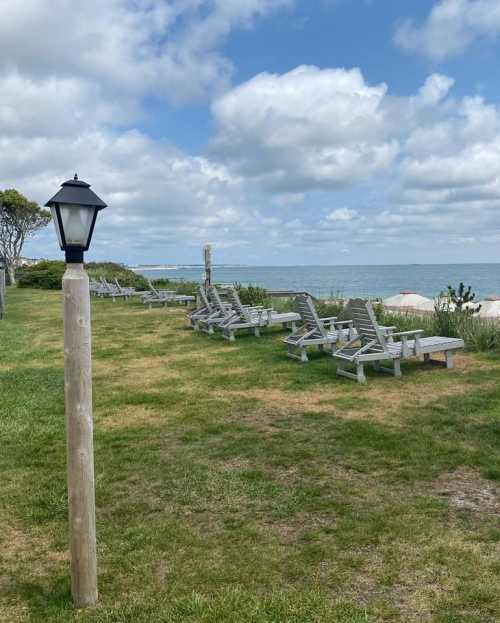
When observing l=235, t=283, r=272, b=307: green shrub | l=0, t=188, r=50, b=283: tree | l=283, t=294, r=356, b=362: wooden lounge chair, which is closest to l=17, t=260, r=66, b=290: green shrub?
l=0, t=188, r=50, b=283: tree

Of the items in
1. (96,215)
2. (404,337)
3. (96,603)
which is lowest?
(96,603)

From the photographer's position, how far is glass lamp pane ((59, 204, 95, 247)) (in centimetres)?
256

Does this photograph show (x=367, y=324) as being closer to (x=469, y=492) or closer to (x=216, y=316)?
(x=469, y=492)

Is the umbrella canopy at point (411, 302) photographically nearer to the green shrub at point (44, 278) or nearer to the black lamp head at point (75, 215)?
the black lamp head at point (75, 215)

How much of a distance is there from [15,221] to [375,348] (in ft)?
120

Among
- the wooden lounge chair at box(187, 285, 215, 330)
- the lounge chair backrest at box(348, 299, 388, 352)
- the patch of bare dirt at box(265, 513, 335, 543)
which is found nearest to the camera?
the patch of bare dirt at box(265, 513, 335, 543)

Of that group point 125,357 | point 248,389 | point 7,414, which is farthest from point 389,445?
point 125,357

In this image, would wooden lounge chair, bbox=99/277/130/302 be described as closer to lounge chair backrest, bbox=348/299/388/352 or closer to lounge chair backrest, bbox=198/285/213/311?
lounge chair backrest, bbox=198/285/213/311

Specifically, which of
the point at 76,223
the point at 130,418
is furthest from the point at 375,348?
the point at 76,223

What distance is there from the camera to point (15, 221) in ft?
126

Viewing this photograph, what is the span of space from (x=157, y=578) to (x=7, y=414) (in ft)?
12.4

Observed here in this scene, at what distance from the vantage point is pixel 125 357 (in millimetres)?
9508

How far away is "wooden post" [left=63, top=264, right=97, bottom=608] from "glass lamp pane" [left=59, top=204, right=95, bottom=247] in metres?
0.14

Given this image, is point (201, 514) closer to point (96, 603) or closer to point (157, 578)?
point (157, 578)
